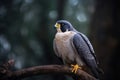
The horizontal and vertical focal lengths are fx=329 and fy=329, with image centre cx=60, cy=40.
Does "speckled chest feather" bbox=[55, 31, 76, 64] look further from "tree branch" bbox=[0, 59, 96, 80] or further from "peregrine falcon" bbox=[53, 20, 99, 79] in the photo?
"tree branch" bbox=[0, 59, 96, 80]

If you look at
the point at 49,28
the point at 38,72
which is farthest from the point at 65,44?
the point at 49,28

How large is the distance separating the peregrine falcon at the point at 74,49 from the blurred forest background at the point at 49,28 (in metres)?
0.18

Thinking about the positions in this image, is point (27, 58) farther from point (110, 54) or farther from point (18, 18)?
point (110, 54)

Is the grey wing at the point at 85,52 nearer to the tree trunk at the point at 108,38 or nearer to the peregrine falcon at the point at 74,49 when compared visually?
the peregrine falcon at the point at 74,49

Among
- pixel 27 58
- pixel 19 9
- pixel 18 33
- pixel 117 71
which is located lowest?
pixel 117 71

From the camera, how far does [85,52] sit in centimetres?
155

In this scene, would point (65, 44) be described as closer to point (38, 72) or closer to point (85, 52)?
point (85, 52)

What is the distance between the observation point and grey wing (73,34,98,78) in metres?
1.55

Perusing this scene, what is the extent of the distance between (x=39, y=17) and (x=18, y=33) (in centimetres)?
17

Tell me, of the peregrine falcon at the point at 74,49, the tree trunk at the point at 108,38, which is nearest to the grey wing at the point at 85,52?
the peregrine falcon at the point at 74,49

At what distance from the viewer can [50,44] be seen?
6.28 feet

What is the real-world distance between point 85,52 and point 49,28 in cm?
46

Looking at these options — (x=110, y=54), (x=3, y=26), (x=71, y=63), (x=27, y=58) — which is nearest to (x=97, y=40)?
(x=110, y=54)

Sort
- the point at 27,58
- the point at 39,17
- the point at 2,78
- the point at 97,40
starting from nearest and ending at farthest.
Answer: the point at 2,78
the point at 97,40
the point at 27,58
the point at 39,17
